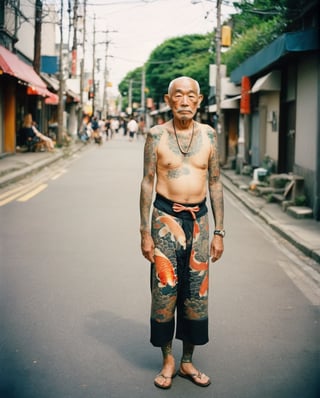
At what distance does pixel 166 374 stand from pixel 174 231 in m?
0.95

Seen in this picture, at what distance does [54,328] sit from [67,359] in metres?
0.77

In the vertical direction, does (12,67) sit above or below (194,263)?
above

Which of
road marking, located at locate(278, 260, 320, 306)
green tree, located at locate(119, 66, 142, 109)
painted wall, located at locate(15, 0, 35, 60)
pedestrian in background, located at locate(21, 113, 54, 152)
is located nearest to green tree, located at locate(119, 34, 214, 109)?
painted wall, located at locate(15, 0, 35, 60)

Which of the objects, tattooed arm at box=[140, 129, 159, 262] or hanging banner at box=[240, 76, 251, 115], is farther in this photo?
hanging banner at box=[240, 76, 251, 115]

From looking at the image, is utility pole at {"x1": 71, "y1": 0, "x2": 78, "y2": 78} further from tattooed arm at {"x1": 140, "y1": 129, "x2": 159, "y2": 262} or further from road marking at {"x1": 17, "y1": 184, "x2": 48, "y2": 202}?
tattooed arm at {"x1": 140, "y1": 129, "x2": 159, "y2": 262}

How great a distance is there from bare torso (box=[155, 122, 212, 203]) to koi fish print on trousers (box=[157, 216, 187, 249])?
0.49 ft

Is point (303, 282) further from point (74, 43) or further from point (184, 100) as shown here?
point (74, 43)

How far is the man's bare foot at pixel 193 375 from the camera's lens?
4.23 m

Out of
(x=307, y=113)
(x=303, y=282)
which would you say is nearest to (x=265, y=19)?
(x=307, y=113)

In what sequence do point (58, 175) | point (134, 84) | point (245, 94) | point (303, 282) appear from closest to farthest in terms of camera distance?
1. point (303, 282)
2. point (245, 94)
3. point (58, 175)
4. point (134, 84)

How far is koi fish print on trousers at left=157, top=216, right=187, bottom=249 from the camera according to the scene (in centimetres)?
421

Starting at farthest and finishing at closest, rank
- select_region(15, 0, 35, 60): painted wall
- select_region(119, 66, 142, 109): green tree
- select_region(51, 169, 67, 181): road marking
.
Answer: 1. select_region(119, 66, 142, 109): green tree
2. select_region(15, 0, 35, 60): painted wall
3. select_region(51, 169, 67, 181): road marking

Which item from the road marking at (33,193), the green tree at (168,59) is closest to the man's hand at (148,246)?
the road marking at (33,193)

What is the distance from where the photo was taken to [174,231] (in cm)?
421
